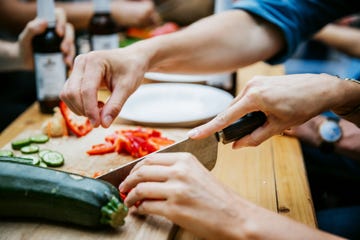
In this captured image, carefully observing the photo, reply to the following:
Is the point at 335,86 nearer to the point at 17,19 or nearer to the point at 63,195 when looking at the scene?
the point at 63,195

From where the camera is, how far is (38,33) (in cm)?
156

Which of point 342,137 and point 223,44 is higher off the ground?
point 223,44

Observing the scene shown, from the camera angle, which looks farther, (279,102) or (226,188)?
(279,102)

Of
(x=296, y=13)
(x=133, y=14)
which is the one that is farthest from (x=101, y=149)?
(x=133, y=14)

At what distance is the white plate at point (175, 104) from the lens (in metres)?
1.52

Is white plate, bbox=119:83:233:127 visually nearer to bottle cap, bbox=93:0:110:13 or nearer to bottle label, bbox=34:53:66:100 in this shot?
bottle label, bbox=34:53:66:100

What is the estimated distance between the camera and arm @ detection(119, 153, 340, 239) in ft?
2.71

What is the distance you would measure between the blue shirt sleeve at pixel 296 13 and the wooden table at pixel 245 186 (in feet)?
1.48

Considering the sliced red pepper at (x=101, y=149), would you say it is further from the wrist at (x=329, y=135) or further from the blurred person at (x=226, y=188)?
the wrist at (x=329, y=135)

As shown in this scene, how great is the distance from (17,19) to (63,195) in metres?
2.29

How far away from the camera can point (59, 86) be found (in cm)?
160

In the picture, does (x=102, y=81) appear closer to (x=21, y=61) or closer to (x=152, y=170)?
(x=152, y=170)

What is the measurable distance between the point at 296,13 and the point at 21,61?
3.91 feet

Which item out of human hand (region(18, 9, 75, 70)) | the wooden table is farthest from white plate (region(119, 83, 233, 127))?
human hand (region(18, 9, 75, 70))
